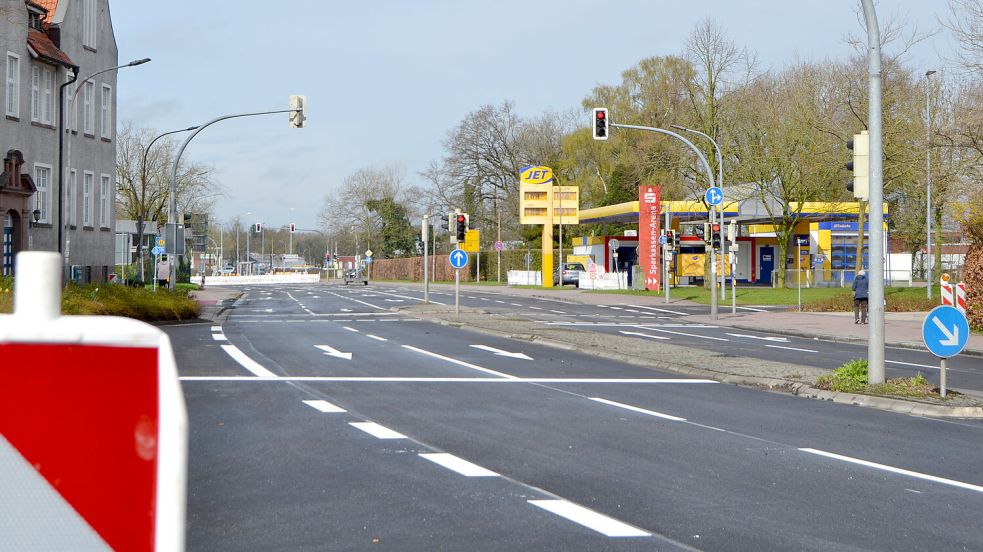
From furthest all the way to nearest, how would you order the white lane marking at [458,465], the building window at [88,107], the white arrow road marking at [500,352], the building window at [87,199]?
the building window at [87,199] < the building window at [88,107] < the white arrow road marking at [500,352] < the white lane marking at [458,465]

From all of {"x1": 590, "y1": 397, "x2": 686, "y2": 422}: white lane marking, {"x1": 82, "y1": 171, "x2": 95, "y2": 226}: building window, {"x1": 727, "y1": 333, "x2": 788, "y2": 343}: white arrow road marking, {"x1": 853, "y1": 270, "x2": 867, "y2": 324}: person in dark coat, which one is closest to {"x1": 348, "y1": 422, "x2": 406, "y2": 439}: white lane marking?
{"x1": 590, "y1": 397, "x2": 686, "y2": 422}: white lane marking

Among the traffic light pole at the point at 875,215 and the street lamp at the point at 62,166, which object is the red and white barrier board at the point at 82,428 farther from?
the street lamp at the point at 62,166

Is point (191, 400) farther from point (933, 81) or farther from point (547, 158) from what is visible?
point (547, 158)

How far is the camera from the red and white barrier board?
1588mm

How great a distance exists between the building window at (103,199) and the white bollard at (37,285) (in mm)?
44080

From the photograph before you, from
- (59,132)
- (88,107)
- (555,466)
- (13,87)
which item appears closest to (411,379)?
(555,466)

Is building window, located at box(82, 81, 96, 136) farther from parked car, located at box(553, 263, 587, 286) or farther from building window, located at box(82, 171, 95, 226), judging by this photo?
parked car, located at box(553, 263, 587, 286)

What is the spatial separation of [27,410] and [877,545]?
524 centimetres

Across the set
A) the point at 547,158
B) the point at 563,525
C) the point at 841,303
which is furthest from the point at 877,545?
the point at 547,158

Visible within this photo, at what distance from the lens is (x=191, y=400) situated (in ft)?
39.9

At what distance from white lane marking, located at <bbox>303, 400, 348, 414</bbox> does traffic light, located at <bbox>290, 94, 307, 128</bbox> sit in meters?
21.6

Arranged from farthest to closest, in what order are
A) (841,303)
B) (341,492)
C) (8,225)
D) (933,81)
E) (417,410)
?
1. (933,81)
2. (841,303)
3. (8,225)
4. (417,410)
5. (341,492)

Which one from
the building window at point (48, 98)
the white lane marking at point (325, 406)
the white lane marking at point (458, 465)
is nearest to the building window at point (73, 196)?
the building window at point (48, 98)

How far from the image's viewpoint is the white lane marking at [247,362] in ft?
50.1
